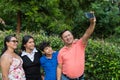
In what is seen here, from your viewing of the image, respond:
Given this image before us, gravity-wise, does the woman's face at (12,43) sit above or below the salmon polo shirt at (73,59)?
above

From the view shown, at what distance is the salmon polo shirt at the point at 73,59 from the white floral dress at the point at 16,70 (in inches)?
24.3

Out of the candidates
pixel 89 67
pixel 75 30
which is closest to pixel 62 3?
pixel 75 30

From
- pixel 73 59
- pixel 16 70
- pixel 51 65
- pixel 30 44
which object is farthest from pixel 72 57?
pixel 16 70

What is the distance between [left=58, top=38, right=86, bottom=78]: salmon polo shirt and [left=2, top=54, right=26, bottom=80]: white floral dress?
616 millimetres

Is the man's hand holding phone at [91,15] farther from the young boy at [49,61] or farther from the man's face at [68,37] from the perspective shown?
the young boy at [49,61]

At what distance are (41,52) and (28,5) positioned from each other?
7.72 m

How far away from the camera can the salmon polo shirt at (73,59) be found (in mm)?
5555

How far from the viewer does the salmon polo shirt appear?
219 inches

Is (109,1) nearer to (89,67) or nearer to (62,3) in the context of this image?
(62,3)

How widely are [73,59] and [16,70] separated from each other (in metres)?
0.89

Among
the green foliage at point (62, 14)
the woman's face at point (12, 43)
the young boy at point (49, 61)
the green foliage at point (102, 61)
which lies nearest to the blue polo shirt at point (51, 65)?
the young boy at point (49, 61)

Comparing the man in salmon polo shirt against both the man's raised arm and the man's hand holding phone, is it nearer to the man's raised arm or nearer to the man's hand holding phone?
the man's raised arm

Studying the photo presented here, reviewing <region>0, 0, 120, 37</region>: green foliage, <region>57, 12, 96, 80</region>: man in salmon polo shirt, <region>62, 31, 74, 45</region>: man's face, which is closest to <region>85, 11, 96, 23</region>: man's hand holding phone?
<region>57, 12, 96, 80</region>: man in salmon polo shirt

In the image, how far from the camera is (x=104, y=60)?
8062 mm
